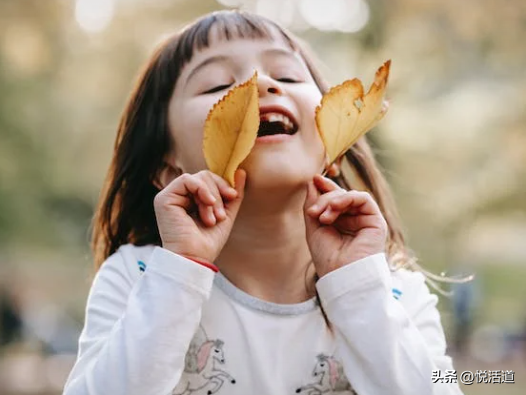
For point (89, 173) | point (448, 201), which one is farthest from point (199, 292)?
point (89, 173)

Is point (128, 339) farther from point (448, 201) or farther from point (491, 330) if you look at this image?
point (491, 330)

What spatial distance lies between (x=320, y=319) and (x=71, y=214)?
919cm

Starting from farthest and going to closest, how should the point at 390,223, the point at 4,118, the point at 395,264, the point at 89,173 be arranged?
the point at 89,173
the point at 4,118
the point at 390,223
the point at 395,264

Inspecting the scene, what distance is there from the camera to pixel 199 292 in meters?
1.34

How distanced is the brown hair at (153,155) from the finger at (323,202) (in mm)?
394

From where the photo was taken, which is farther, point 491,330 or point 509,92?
point 491,330

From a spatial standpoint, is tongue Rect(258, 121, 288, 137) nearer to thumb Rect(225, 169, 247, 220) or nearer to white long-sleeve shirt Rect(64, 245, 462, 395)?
thumb Rect(225, 169, 247, 220)

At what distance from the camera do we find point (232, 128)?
135cm

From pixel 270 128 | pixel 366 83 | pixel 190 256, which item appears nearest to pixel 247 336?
pixel 190 256

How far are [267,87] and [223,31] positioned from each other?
23cm

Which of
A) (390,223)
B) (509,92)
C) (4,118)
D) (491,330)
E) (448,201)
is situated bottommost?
(491,330)

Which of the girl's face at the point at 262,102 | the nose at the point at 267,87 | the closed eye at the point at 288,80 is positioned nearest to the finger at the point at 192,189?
the girl's face at the point at 262,102

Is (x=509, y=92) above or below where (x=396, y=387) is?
above

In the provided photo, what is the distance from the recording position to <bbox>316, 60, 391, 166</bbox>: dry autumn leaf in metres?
1.37
